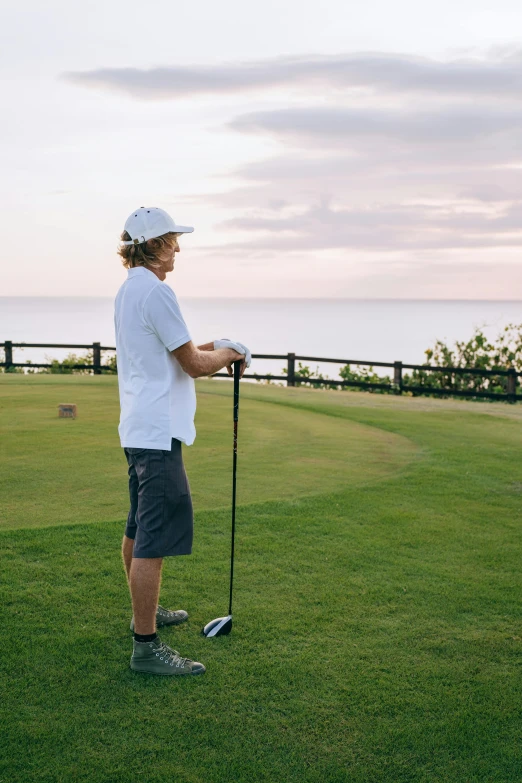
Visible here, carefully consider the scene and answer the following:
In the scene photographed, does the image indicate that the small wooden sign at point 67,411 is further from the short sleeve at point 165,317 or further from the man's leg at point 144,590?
the short sleeve at point 165,317

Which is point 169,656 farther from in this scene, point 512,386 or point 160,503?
point 512,386

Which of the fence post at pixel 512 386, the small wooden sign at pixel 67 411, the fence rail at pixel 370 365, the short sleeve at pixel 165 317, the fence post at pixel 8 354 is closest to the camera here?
the short sleeve at pixel 165 317

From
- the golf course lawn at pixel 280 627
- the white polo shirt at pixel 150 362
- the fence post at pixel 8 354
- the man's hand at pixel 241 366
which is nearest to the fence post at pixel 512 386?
the golf course lawn at pixel 280 627

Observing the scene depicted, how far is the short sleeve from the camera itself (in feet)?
10.5

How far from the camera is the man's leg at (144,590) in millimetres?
3346

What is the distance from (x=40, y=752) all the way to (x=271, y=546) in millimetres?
2360

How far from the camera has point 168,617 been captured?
3.86 m

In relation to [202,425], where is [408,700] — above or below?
below

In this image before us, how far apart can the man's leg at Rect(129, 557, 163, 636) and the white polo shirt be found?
0.51 metres

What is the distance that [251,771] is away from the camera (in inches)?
106

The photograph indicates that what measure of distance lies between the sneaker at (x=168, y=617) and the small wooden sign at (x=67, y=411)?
579 centimetres

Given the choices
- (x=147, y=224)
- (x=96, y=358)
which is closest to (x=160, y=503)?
(x=147, y=224)

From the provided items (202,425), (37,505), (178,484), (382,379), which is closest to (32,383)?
(202,425)

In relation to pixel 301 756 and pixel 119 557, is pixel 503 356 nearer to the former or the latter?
pixel 119 557
